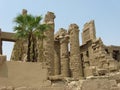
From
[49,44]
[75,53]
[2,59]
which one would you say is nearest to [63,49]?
[75,53]

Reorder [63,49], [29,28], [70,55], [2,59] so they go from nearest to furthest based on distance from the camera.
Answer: [2,59] → [29,28] → [70,55] → [63,49]

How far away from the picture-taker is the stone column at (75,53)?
2684 centimetres

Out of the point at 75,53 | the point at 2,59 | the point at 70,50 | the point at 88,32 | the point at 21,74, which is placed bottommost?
the point at 21,74

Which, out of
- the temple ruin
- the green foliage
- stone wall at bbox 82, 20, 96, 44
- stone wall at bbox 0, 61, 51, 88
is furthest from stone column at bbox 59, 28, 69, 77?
stone wall at bbox 0, 61, 51, 88

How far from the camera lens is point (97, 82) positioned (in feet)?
22.9

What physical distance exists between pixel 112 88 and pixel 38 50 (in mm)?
16306

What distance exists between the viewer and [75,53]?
27703 mm

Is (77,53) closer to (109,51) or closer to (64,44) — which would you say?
(64,44)

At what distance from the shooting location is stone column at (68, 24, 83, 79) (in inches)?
1057

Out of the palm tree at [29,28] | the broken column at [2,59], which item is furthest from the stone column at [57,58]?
the broken column at [2,59]

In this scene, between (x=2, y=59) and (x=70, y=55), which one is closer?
(x=2, y=59)

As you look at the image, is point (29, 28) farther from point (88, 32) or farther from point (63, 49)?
point (88, 32)

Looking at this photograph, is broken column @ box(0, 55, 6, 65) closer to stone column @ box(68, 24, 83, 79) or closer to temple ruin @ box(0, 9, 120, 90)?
temple ruin @ box(0, 9, 120, 90)

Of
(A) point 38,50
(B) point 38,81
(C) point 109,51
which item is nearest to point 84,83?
(B) point 38,81
